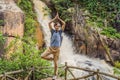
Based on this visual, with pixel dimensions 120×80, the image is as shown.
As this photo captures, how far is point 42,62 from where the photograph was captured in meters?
10.8

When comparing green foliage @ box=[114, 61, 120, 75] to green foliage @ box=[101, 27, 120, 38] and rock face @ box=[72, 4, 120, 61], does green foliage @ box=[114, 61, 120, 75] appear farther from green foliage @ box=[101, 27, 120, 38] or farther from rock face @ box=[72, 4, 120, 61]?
green foliage @ box=[101, 27, 120, 38]

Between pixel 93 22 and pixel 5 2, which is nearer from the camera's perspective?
pixel 5 2

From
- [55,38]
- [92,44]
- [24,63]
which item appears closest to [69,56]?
[92,44]

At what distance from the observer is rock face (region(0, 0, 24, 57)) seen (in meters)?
13.4

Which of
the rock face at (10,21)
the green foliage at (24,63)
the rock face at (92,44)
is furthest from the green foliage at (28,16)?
the green foliage at (24,63)

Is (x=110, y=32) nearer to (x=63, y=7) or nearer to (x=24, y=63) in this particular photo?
(x=63, y=7)

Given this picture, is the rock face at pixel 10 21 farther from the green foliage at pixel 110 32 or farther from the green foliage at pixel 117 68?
the green foliage at pixel 110 32

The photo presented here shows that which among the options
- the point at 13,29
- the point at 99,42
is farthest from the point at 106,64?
the point at 13,29

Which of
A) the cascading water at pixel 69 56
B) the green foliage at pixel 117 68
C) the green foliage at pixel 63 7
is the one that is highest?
the green foliage at pixel 63 7

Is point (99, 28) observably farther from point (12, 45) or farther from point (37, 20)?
point (12, 45)

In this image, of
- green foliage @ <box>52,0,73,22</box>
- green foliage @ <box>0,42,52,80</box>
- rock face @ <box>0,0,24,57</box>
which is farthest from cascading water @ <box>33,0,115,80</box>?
green foliage @ <box>0,42,52,80</box>

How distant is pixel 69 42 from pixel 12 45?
580 centimetres

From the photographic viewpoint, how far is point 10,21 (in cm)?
1357

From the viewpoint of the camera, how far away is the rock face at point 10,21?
13367mm
